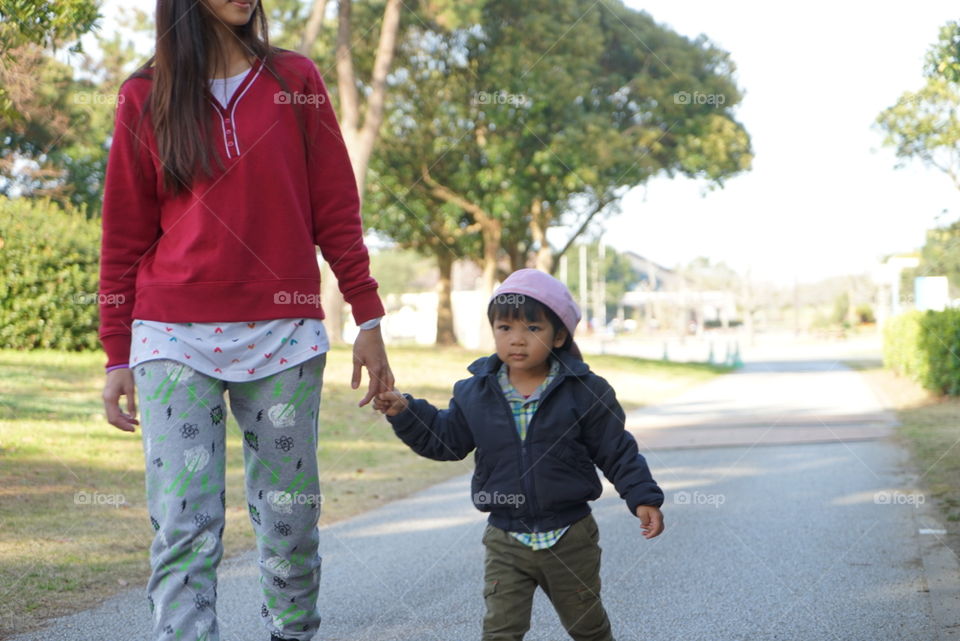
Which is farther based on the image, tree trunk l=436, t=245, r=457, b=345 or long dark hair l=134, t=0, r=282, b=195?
tree trunk l=436, t=245, r=457, b=345

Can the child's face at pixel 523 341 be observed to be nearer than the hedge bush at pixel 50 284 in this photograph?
Yes

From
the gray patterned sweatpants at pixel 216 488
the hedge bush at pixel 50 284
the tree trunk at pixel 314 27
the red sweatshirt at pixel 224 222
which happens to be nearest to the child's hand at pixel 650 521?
the gray patterned sweatpants at pixel 216 488

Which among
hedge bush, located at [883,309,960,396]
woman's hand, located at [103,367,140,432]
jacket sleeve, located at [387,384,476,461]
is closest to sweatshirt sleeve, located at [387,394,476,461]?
jacket sleeve, located at [387,384,476,461]

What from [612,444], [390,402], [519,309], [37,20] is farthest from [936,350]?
[390,402]

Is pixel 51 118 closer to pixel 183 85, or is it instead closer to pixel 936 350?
pixel 936 350

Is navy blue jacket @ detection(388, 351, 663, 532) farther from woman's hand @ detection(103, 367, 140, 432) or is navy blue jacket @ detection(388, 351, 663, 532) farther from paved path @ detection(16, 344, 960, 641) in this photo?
paved path @ detection(16, 344, 960, 641)

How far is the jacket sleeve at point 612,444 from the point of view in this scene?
3281mm

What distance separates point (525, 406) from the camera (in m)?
3.38

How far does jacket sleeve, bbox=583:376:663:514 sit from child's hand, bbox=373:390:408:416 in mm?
527

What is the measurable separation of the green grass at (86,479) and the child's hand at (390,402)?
2172mm

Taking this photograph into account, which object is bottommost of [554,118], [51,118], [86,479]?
[86,479]

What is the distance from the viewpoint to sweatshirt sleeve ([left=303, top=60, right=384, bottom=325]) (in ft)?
10.5

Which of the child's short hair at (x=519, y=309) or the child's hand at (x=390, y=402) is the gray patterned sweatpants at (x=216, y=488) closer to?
the child's hand at (x=390, y=402)

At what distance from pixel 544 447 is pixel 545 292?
0.45 meters
